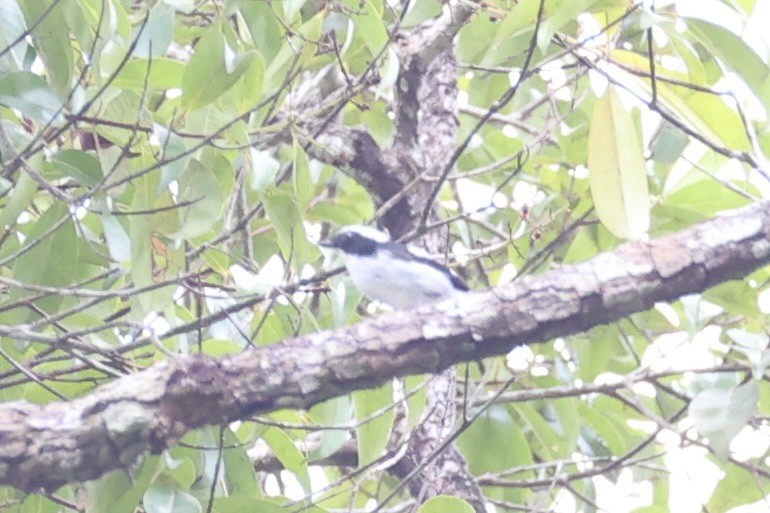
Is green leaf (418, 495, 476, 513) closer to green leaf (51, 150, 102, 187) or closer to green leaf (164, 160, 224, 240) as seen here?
green leaf (164, 160, 224, 240)

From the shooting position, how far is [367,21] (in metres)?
2.45

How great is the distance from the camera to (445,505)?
235 cm

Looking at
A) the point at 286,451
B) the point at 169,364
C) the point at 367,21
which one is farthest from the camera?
the point at 286,451

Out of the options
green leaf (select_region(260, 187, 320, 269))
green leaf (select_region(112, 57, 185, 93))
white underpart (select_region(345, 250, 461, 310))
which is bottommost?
white underpart (select_region(345, 250, 461, 310))

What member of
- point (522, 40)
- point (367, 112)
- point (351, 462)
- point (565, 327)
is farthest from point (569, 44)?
point (351, 462)

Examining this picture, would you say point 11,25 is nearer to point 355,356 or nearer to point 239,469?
point 355,356

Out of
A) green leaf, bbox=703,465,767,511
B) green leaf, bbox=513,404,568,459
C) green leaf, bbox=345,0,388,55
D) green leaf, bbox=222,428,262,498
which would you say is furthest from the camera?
green leaf, bbox=513,404,568,459

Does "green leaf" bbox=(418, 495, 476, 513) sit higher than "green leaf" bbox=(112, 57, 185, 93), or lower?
lower

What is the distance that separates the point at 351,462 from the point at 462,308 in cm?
185

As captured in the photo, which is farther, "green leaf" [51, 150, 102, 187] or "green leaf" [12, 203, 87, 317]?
"green leaf" [12, 203, 87, 317]

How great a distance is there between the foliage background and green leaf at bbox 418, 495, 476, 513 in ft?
0.04

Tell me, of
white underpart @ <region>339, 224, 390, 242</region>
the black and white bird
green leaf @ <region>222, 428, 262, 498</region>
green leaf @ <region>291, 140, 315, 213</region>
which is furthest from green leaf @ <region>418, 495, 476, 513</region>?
white underpart @ <region>339, 224, 390, 242</region>

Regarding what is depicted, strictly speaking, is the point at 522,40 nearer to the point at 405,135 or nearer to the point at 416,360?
the point at 405,135

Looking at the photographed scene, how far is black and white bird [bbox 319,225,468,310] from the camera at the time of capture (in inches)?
136
